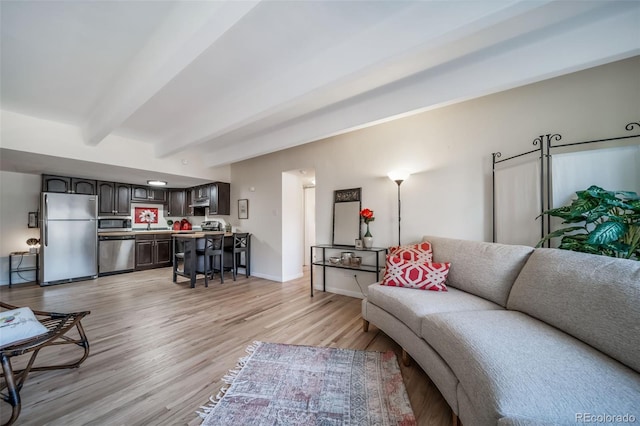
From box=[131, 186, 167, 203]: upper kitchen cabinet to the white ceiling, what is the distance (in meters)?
3.17

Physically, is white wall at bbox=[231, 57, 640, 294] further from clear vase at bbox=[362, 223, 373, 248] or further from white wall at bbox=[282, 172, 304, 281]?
white wall at bbox=[282, 172, 304, 281]

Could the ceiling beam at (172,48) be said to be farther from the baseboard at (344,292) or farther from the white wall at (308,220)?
the white wall at (308,220)

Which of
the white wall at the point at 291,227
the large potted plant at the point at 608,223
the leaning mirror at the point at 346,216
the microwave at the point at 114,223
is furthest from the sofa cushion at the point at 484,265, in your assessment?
the microwave at the point at 114,223

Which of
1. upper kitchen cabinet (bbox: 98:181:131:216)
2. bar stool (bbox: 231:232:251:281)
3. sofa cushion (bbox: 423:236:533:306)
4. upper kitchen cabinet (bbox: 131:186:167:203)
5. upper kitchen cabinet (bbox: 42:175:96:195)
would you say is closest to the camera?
sofa cushion (bbox: 423:236:533:306)

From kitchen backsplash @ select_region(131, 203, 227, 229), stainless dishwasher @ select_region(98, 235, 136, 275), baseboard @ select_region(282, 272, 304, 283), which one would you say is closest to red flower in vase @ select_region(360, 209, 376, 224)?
baseboard @ select_region(282, 272, 304, 283)

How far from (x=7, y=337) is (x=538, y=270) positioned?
3536mm

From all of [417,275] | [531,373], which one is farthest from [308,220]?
[531,373]

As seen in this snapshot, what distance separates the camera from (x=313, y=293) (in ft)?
12.2

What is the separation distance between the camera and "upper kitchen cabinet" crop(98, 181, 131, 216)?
16.8 ft

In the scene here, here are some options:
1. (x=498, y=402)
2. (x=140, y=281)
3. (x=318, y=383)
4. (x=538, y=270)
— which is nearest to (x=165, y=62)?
(x=318, y=383)

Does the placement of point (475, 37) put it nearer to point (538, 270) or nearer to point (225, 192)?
point (538, 270)

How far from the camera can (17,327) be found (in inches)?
62.0

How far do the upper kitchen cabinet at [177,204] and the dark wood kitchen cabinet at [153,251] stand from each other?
775 mm

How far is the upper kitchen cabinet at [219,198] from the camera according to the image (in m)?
5.32
